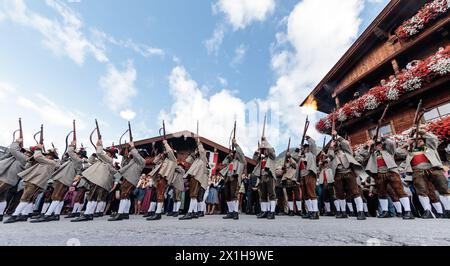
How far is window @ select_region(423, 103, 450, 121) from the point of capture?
29.4 feet

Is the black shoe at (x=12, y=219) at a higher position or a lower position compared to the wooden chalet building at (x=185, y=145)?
lower

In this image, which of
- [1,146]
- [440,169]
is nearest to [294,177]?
[440,169]

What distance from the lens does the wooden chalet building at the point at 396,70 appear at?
30.2ft

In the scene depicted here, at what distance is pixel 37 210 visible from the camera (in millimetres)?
8211

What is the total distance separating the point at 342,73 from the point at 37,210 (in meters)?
20.2

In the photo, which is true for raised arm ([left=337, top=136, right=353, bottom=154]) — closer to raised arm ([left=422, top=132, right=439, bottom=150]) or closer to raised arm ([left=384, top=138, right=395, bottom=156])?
raised arm ([left=384, top=138, right=395, bottom=156])

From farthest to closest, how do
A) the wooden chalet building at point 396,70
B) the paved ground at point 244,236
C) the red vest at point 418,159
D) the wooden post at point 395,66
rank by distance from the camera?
the wooden post at point 395,66
the wooden chalet building at point 396,70
the red vest at point 418,159
the paved ground at point 244,236

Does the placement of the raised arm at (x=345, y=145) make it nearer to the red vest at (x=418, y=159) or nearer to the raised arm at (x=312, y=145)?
the raised arm at (x=312, y=145)

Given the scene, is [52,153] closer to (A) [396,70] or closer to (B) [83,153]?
(B) [83,153]

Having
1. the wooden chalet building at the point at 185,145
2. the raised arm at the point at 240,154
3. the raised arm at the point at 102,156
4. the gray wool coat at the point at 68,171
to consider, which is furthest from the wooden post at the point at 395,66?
the gray wool coat at the point at 68,171

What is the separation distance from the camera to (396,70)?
10.9 m

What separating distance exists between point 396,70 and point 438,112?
3101 mm

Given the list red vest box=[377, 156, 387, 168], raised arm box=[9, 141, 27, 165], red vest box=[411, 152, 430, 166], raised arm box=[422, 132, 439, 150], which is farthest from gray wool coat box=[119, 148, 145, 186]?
raised arm box=[422, 132, 439, 150]
